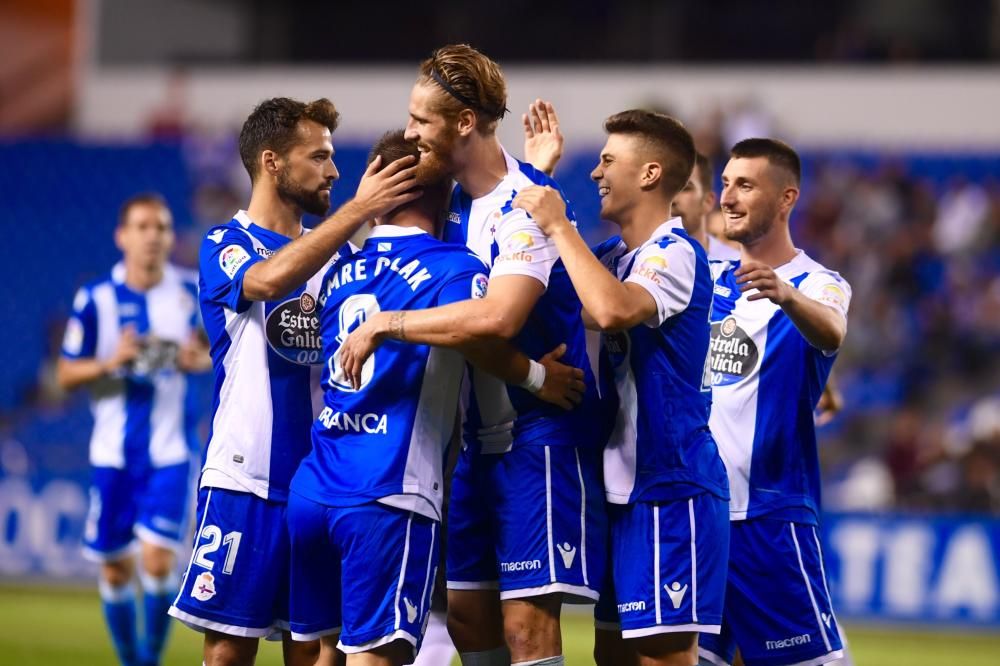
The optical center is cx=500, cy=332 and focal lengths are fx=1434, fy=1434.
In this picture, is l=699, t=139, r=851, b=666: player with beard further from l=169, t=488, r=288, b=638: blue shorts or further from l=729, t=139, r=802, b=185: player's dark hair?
l=169, t=488, r=288, b=638: blue shorts

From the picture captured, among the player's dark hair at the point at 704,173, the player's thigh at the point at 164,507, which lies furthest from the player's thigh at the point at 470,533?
the player's thigh at the point at 164,507

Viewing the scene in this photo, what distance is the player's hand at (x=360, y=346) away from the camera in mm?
5031

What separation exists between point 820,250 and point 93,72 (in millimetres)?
11834

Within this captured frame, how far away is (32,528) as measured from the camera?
1538 centimetres

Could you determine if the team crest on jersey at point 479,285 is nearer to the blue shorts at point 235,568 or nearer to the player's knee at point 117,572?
the blue shorts at point 235,568

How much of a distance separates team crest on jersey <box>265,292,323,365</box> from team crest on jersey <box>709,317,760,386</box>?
5.76 ft

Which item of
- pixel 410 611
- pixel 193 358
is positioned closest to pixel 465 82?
pixel 410 611

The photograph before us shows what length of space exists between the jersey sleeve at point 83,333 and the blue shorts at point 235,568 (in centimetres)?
443

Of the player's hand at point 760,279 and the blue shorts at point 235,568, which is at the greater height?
the player's hand at point 760,279

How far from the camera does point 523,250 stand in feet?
17.0

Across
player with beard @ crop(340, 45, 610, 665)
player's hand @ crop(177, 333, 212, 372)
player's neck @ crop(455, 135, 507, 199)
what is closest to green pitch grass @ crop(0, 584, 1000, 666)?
player's hand @ crop(177, 333, 212, 372)

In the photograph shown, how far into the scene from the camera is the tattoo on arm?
504cm

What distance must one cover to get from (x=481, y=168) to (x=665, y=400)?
115 cm

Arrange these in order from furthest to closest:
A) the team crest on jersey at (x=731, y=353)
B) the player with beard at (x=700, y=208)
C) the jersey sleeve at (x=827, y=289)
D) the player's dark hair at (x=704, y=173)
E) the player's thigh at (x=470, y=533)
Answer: the player's dark hair at (x=704, y=173), the player with beard at (x=700, y=208), the team crest on jersey at (x=731, y=353), the jersey sleeve at (x=827, y=289), the player's thigh at (x=470, y=533)
